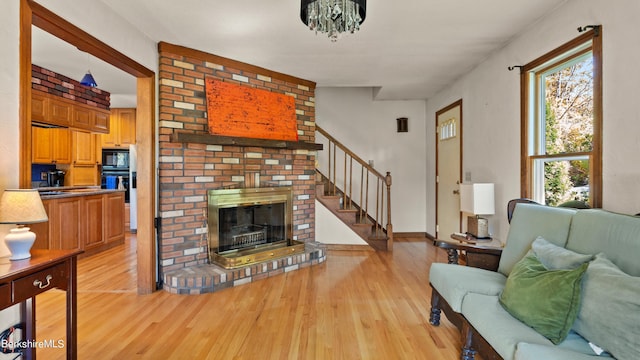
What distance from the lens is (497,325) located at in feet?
5.26

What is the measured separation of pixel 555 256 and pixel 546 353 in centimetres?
69

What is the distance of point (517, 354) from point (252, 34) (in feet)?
10.4

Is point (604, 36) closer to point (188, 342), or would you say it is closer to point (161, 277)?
point (188, 342)

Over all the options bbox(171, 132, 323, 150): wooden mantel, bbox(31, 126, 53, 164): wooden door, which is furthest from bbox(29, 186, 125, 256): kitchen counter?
bbox(171, 132, 323, 150): wooden mantel

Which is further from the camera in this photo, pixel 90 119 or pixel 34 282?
pixel 90 119

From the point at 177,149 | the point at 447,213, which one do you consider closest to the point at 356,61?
the point at 177,149

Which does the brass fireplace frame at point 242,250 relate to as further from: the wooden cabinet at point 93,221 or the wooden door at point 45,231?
the wooden cabinet at point 93,221

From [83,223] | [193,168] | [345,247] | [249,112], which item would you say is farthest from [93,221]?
[345,247]

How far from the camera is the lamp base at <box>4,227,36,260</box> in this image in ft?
5.39

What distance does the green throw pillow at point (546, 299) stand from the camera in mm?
1459

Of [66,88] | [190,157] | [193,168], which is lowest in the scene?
[193,168]

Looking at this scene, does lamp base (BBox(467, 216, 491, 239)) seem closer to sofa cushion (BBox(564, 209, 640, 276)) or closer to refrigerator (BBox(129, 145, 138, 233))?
sofa cushion (BBox(564, 209, 640, 276))

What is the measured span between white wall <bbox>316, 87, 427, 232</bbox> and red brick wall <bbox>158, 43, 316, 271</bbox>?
207 cm

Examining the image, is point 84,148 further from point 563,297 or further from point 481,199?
point 563,297
